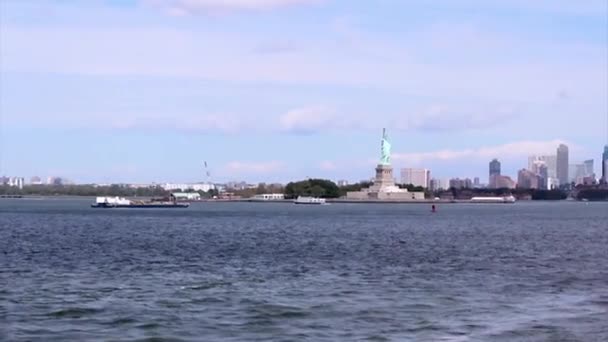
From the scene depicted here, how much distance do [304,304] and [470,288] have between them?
298 inches

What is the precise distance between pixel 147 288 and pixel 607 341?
15.5m

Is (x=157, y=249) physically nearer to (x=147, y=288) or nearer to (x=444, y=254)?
(x=444, y=254)

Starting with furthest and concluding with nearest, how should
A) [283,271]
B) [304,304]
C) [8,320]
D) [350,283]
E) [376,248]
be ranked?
[376,248], [283,271], [350,283], [304,304], [8,320]

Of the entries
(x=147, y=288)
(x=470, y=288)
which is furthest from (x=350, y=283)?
(x=147, y=288)

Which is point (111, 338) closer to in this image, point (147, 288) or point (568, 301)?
point (147, 288)

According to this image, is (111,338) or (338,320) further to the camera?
(338,320)

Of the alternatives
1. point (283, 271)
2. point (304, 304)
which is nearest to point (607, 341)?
point (304, 304)

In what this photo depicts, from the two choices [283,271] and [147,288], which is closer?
[147,288]

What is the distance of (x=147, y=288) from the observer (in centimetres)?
3562

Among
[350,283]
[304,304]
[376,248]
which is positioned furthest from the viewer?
[376,248]

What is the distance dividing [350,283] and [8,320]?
13918 millimetres

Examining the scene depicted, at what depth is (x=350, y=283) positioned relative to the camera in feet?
126

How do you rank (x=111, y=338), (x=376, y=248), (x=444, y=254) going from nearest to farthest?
1. (x=111, y=338)
2. (x=444, y=254)
3. (x=376, y=248)

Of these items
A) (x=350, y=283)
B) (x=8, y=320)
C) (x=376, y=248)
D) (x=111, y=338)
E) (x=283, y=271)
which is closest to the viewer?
(x=111, y=338)
